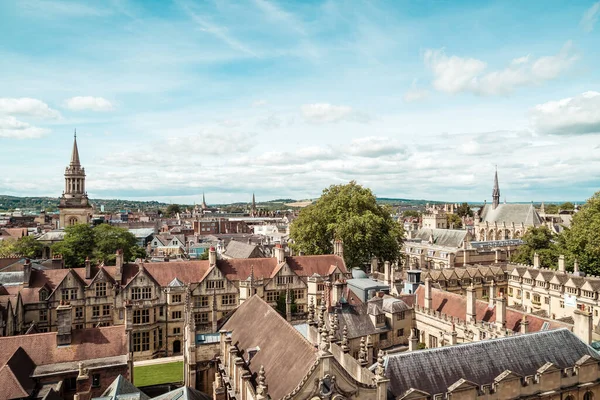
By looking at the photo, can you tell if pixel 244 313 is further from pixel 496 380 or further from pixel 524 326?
pixel 524 326

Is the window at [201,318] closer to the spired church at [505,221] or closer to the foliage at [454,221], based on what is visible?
the spired church at [505,221]

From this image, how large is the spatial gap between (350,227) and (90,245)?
125 ft

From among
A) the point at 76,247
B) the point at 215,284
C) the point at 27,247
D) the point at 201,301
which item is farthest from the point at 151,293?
the point at 27,247

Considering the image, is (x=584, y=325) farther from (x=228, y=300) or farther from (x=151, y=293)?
(x=151, y=293)

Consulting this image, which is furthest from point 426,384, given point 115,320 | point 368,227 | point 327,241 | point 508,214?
point 508,214

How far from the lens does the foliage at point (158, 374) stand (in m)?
32.2

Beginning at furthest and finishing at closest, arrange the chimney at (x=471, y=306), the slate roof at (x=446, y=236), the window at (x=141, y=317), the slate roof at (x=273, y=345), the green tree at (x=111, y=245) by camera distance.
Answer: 1. the slate roof at (x=446, y=236)
2. the green tree at (x=111, y=245)
3. the window at (x=141, y=317)
4. the chimney at (x=471, y=306)
5. the slate roof at (x=273, y=345)

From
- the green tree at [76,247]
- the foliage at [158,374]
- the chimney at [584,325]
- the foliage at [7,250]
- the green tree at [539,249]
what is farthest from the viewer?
the foliage at [7,250]

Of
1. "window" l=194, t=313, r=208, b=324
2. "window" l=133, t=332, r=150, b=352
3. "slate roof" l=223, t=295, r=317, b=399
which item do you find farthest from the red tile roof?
"window" l=133, t=332, r=150, b=352

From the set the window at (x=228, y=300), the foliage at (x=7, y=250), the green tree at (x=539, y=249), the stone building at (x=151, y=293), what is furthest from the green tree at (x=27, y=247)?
the green tree at (x=539, y=249)

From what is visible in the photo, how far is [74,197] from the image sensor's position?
10000 centimetres

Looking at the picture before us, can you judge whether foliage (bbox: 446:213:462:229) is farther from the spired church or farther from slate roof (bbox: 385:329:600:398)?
slate roof (bbox: 385:329:600:398)

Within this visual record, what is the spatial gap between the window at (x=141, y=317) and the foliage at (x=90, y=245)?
71.7 ft

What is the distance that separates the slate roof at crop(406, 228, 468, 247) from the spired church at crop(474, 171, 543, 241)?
2255 centimetres
